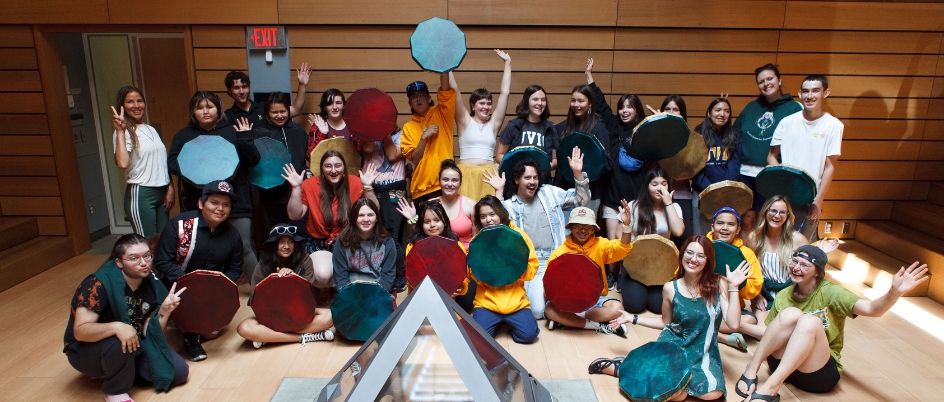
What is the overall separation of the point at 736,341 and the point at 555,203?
4.23 feet

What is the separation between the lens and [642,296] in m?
3.76

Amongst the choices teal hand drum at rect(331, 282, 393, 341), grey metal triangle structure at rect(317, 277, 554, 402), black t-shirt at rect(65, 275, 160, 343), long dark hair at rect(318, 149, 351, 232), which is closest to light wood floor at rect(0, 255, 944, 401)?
teal hand drum at rect(331, 282, 393, 341)

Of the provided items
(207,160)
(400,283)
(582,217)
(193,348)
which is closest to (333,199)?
(400,283)

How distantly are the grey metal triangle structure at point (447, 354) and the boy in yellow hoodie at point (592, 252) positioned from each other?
1.37 metres

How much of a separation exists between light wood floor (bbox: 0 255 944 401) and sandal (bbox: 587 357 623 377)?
45 mm

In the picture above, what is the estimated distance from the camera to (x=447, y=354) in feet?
6.10

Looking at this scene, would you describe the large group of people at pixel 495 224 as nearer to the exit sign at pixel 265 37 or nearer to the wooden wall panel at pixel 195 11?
the exit sign at pixel 265 37

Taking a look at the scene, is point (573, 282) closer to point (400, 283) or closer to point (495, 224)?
point (495, 224)

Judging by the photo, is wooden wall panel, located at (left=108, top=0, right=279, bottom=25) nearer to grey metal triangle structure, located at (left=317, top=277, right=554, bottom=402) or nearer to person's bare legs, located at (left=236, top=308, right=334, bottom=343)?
person's bare legs, located at (left=236, top=308, right=334, bottom=343)

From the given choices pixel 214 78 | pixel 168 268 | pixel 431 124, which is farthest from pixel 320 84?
pixel 168 268

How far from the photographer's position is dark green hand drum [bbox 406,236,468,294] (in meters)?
3.26

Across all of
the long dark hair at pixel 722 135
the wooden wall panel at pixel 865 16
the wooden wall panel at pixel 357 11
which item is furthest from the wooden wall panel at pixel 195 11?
the wooden wall panel at pixel 865 16

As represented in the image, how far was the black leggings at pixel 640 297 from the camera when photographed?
3760 millimetres

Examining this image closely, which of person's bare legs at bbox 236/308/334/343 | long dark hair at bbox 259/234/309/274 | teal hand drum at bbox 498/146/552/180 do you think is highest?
teal hand drum at bbox 498/146/552/180
